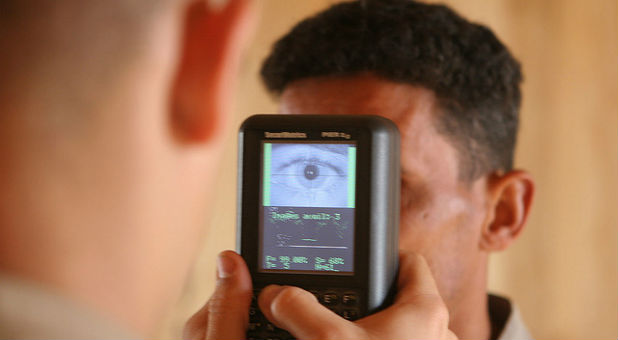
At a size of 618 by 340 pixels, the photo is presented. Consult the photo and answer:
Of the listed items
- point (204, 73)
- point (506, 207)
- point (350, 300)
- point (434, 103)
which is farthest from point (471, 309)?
point (204, 73)

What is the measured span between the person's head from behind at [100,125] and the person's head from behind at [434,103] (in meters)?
0.42

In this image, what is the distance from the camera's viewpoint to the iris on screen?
620 millimetres

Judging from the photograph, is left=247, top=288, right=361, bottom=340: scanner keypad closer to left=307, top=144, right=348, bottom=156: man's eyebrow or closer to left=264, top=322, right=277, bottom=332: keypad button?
left=264, top=322, right=277, bottom=332: keypad button

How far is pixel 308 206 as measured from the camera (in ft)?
2.07

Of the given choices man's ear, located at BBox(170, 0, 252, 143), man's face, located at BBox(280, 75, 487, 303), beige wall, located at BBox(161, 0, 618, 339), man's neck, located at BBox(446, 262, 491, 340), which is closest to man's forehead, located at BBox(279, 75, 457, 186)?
man's face, located at BBox(280, 75, 487, 303)

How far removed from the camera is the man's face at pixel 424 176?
0.88 metres

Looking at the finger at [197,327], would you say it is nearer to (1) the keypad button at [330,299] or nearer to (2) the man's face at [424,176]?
(1) the keypad button at [330,299]

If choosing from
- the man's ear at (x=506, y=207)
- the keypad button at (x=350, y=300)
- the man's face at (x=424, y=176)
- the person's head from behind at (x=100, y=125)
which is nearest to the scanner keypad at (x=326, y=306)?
the keypad button at (x=350, y=300)

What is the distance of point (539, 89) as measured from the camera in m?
1.45

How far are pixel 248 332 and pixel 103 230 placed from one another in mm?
200

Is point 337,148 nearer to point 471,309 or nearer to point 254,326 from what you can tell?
point 254,326

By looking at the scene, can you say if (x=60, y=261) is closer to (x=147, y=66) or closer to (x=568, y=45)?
(x=147, y=66)

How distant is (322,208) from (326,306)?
3.6 inches

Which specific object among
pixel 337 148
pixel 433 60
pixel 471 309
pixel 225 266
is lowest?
pixel 471 309
